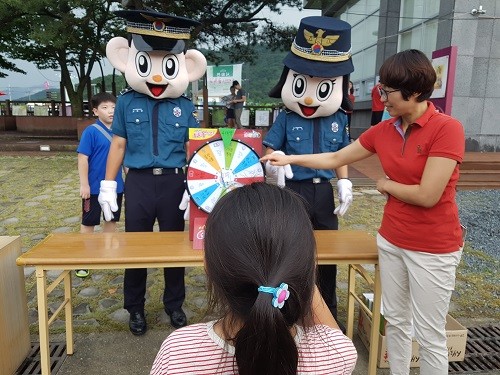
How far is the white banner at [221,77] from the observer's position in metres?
17.8

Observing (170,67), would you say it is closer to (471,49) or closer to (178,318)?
(178,318)

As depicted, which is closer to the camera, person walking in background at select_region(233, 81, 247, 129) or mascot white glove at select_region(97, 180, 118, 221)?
mascot white glove at select_region(97, 180, 118, 221)

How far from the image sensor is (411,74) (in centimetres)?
179

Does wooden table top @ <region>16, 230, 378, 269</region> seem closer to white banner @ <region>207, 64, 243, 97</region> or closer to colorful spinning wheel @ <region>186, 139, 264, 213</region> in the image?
colorful spinning wheel @ <region>186, 139, 264, 213</region>

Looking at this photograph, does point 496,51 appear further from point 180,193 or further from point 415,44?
point 180,193

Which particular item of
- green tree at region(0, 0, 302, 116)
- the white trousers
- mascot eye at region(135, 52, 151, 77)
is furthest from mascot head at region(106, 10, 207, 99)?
green tree at region(0, 0, 302, 116)

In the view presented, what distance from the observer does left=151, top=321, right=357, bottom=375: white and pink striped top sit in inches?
39.3

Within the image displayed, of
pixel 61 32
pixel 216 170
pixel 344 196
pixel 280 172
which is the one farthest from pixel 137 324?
pixel 61 32

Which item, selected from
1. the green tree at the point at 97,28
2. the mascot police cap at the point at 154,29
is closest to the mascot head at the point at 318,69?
the mascot police cap at the point at 154,29

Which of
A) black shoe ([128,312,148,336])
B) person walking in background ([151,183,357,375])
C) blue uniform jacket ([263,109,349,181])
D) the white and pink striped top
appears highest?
blue uniform jacket ([263,109,349,181])

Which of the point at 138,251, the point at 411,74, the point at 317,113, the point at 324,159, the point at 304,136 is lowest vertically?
the point at 138,251

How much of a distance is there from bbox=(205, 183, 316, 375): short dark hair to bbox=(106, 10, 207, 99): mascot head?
1.98 m

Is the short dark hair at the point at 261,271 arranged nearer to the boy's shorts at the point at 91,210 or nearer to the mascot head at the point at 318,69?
the mascot head at the point at 318,69

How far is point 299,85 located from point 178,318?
1.81m
